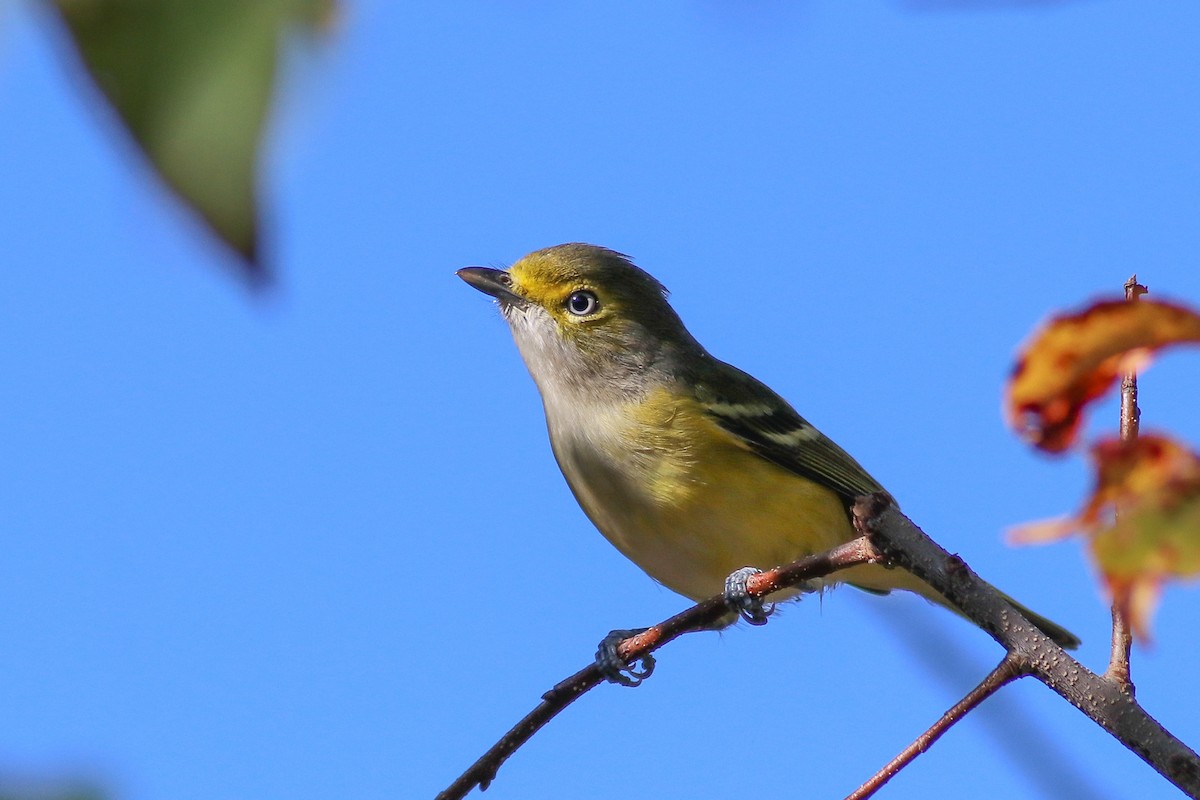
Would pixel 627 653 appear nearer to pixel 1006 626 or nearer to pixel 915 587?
pixel 1006 626

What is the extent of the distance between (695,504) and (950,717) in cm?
355

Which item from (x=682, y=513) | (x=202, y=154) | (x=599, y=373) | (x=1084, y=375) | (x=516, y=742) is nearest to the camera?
(x=202, y=154)

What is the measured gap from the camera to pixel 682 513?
5.84 metres

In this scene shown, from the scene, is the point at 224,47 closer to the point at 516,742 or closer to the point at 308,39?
the point at 308,39

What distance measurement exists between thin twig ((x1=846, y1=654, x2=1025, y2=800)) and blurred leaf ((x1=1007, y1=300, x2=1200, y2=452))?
1.03 m

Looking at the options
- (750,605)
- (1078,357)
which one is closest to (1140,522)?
(1078,357)

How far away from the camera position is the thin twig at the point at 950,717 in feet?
7.30

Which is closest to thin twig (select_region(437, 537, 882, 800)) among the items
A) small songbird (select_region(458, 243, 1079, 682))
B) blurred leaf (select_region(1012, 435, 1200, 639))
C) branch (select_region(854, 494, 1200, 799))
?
branch (select_region(854, 494, 1200, 799))

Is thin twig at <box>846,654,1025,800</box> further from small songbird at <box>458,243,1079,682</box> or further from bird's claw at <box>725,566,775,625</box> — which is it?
small songbird at <box>458,243,1079,682</box>

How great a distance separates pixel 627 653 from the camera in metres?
3.14

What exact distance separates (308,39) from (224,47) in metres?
0.06

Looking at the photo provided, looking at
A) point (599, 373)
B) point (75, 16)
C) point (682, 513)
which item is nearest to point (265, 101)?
point (75, 16)

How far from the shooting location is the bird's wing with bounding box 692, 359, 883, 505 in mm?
6543

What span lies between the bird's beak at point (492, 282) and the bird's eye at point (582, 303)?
1.03ft
